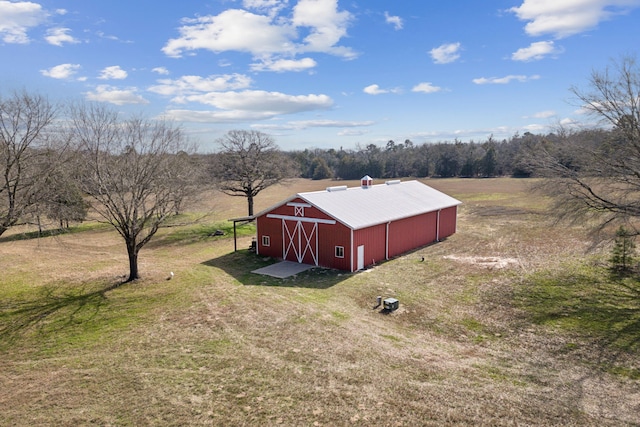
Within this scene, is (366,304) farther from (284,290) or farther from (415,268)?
(415,268)

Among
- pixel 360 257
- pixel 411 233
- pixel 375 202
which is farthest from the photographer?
pixel 411 233

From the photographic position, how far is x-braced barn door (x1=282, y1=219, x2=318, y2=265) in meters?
21.9

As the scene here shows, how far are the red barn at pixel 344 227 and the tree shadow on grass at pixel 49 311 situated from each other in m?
9.46

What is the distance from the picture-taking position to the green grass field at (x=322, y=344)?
8391mm

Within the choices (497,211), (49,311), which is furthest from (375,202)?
(497,211)

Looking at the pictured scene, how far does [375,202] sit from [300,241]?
602 centimetres

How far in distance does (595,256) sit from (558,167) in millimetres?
7393

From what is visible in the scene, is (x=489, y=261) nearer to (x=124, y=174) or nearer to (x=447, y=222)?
(x=447, y=222)

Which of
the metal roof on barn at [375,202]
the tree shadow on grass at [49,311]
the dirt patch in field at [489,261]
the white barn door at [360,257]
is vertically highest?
the metal roof on barn at [375,202]

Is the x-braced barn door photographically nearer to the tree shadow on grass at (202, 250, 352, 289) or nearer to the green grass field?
the tree shadow on grass at (202, 250, 352, 289)

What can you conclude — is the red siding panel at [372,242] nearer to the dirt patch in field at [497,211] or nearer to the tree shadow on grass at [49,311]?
the tree shadow on grass at [49,311]

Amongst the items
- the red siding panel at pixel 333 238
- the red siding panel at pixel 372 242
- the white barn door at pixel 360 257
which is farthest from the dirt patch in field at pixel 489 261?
the white barn door at pixel 360 257

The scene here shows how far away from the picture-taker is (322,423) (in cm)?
790

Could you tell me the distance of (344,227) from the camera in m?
20.6
